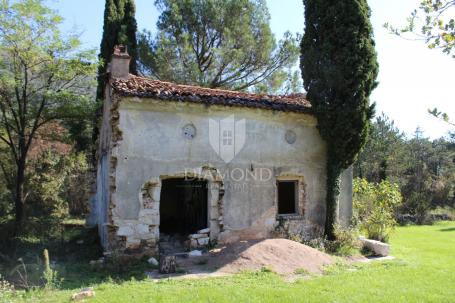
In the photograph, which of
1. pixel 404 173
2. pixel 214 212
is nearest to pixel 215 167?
pixel 214 212

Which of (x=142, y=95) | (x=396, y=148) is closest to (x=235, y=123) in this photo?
(x=142, y=95)

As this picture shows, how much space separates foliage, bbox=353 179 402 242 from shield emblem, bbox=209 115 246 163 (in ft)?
17.8

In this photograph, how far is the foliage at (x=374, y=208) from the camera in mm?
13883

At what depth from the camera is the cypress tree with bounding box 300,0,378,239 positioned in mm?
12633

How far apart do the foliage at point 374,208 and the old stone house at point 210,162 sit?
84cm

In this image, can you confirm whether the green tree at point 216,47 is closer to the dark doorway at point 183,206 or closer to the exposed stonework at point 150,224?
the dark doorway at point 183,206

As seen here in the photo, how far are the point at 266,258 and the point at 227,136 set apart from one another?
3.84 m

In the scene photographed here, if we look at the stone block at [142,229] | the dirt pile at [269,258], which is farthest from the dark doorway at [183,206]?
the dirt pile at [269,258]

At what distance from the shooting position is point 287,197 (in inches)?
559

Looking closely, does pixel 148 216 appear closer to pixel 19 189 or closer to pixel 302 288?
pixel 302 288

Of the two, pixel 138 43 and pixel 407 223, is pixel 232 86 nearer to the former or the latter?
pixel 138 43

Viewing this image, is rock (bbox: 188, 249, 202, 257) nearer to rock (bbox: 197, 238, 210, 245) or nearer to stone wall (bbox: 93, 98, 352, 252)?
rock (bbox: 197, 238, 210, 245)

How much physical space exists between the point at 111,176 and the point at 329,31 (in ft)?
26.8

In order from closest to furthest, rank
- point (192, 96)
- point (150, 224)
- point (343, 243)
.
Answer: point (150, 224) → point (192, 96) → point (343, 243)
